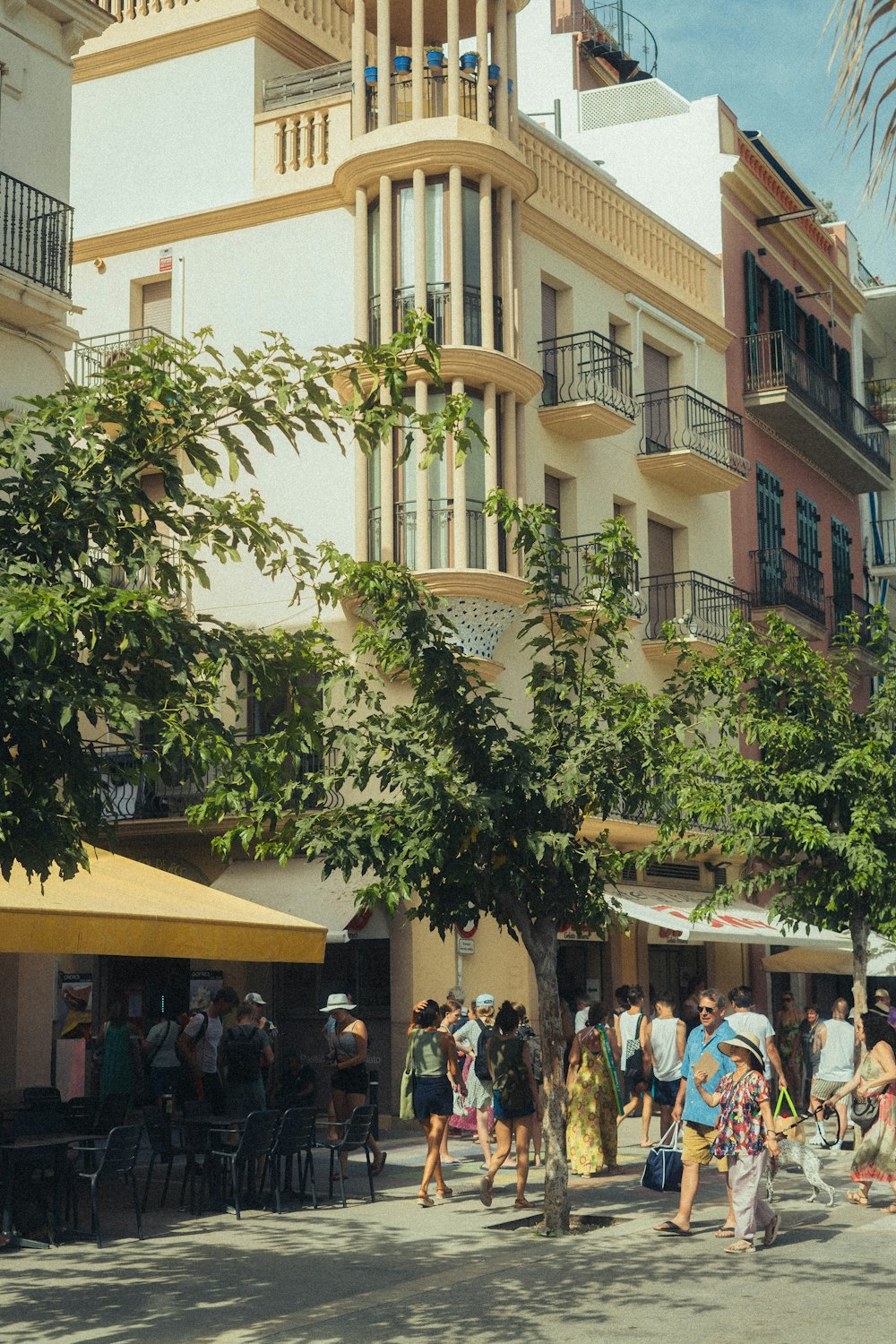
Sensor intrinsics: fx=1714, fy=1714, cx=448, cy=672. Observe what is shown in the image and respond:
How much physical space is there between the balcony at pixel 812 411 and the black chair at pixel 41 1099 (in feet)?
72.6

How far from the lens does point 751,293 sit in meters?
Answer: 34.2

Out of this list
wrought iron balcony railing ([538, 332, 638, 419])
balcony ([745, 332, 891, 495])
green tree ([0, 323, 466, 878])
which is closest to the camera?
green tree ([0, 323, 466, 878])

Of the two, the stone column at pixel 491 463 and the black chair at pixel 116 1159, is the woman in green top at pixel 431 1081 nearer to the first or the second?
the black chair at pixel 116 1159

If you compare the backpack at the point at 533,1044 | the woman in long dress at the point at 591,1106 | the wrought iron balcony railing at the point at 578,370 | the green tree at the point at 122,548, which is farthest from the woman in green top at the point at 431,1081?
the wrought iron balcony railing at the point at 578,370

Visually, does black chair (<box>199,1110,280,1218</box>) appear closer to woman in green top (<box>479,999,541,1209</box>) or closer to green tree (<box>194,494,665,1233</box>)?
woman in green top (<box>479,999,541,1209</box>)

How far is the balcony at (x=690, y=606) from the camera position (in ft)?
94.1

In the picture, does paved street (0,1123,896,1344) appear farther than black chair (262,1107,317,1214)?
No

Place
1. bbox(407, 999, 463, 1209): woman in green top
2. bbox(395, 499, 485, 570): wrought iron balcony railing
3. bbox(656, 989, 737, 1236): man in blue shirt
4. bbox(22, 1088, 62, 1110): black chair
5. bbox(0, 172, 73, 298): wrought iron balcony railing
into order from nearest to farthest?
bbox(656, 989, 737, 1236): man in blue shirt → bbox(407, 999, 463, 1209): woman in green top → bbox(22, 1088, 62, 1110): black chair → bbox(0, 172, 73, 298): wrought iron balcony railing → bbox(395, 499, 485, 570): wrought iron balcony railing

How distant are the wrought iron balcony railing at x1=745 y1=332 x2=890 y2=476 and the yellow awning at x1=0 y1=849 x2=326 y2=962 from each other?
20882 mm

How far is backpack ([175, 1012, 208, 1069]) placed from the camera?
16.7 m

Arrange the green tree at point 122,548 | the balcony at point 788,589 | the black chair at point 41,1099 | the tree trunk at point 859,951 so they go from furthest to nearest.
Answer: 1. the balcony at point 788,589
2. the tree trunk at point 859,951
3. the black chair at point 41,1099
4. the green tree at point 122,548

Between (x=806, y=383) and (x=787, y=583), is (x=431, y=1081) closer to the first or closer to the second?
(x=787, y=583)

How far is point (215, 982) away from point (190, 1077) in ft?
25.7

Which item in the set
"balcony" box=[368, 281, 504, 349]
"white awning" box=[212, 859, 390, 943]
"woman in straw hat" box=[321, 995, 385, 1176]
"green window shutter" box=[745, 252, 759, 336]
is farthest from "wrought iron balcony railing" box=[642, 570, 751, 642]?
"woman in straw hat" box=[321, 995, 385, 1176]
